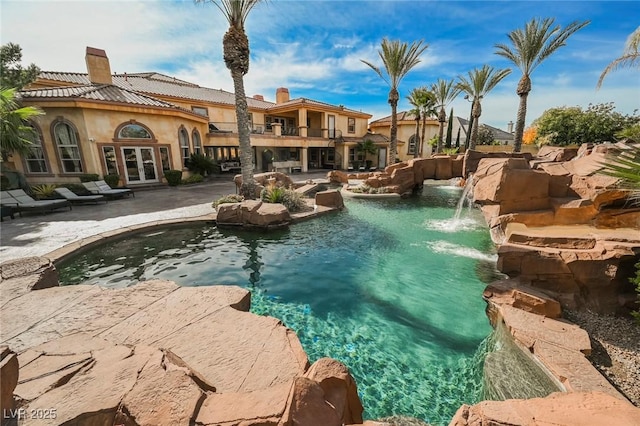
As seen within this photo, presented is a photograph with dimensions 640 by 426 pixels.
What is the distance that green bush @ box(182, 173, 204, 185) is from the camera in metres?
18.1

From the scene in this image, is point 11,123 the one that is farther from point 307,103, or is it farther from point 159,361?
point 307,103

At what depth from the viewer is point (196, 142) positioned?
19938mm

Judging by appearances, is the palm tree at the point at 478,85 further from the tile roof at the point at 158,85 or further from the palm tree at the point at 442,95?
the tile roof at the point at 158,85

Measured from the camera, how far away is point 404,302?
5.30m

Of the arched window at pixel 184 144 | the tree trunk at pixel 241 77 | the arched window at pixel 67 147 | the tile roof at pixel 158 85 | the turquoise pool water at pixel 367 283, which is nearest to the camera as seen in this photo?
the turquoise pool water at pixel 367 283

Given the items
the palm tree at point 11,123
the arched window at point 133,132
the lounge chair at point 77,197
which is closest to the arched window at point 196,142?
the arched window at point 133,132

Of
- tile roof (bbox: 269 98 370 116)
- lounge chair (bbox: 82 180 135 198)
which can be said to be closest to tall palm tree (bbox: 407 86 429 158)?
tile roof (bbox: 269 98 370 116)

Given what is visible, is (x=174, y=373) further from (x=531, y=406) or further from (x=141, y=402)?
(x=531, y=406)

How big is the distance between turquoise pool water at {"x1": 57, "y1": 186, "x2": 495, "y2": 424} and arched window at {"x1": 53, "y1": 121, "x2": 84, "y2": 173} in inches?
432

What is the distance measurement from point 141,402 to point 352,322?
3.44m

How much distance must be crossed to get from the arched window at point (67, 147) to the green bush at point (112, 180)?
158cm

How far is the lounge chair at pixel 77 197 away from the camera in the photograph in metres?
11.4

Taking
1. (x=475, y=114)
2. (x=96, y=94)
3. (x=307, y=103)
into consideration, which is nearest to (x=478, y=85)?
(x=475, y=114)

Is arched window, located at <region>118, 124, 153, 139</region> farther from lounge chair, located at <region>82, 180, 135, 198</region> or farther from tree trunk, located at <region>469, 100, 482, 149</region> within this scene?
tree trunk, located at <region>469, 100, 482, 149</region>
